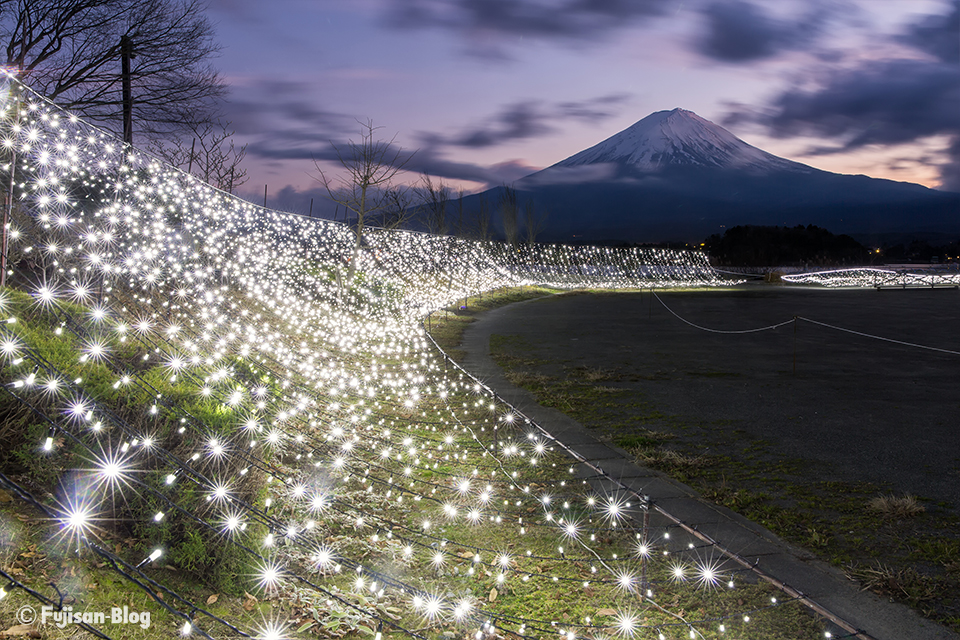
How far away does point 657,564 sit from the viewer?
12.7 feet

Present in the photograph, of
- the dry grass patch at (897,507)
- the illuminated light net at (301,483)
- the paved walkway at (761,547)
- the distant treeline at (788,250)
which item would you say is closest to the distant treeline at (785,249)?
the distant treeline at (788,250)

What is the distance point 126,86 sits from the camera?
12.4 m

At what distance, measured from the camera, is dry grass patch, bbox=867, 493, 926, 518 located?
4.57m

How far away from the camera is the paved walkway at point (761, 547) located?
3.15 m

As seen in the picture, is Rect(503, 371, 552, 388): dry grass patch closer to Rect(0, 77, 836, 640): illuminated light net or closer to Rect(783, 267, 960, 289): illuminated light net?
Rect(0, 77, 836, 640): illuminated light net

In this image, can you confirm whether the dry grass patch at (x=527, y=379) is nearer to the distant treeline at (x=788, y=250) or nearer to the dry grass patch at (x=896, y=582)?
the dry grass patch at (x=896, y=582)

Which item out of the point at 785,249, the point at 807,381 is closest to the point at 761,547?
the point at 807,381

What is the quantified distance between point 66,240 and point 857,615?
941cm

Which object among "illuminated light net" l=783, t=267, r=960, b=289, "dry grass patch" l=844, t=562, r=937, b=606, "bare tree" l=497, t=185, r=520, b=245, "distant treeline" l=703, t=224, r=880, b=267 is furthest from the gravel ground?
"distant treeline" l=703, t=224, r=880, b=267

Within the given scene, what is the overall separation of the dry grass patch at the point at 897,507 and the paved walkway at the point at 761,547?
1146mm

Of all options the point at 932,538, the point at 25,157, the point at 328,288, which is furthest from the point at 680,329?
the point at 25,157

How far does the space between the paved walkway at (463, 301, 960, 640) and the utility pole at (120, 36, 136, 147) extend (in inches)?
432

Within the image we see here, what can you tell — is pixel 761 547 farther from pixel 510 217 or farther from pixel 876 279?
pixel 876 279

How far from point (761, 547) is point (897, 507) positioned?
1492mm
